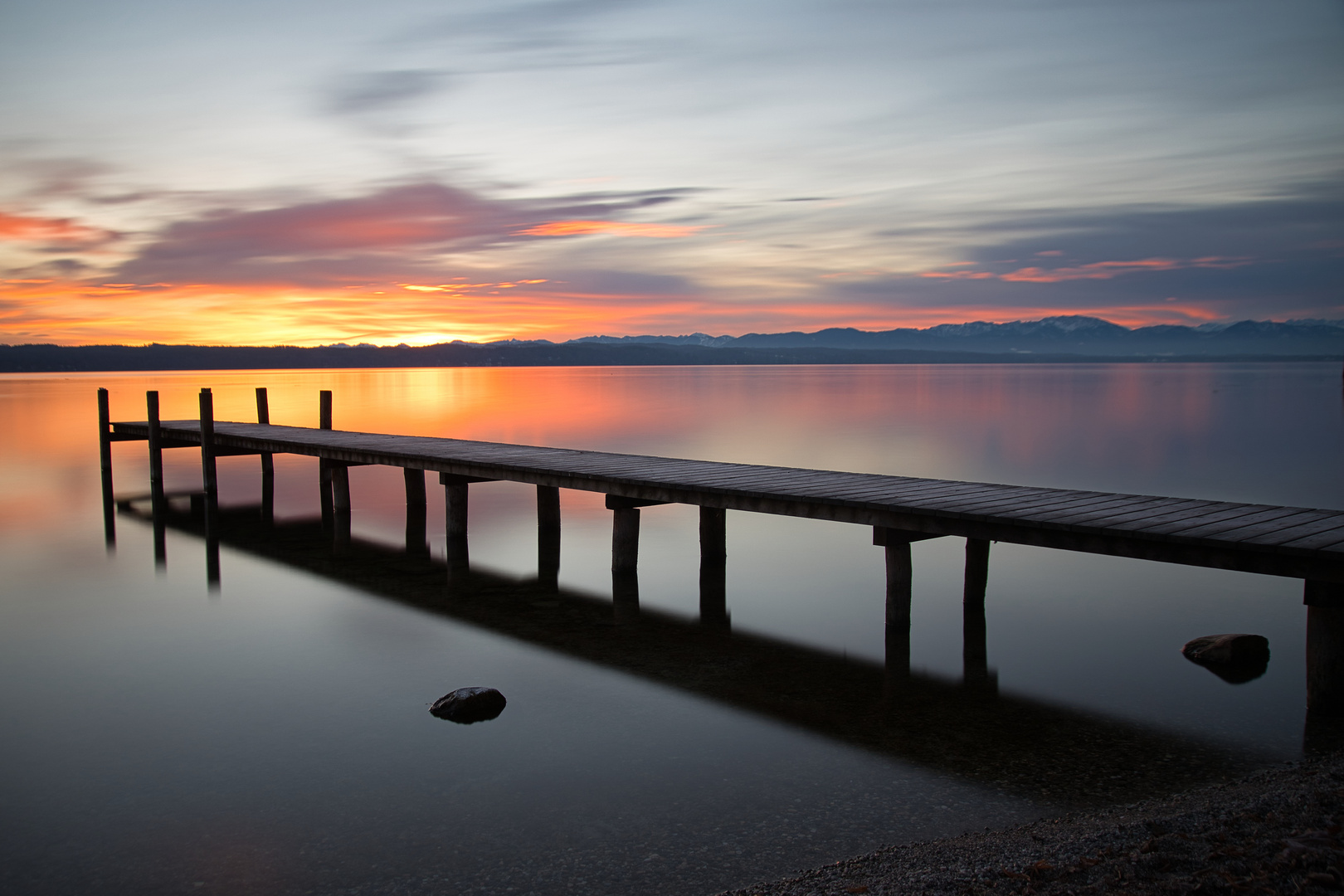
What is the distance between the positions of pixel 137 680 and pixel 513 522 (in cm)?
811

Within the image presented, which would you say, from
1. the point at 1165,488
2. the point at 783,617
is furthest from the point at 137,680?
the point at 1165,488

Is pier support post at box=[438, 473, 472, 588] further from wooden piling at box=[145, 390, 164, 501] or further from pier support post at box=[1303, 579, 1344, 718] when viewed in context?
pier support post at box=[1303, 579, 1344, 718]

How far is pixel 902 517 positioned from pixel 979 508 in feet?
2.26

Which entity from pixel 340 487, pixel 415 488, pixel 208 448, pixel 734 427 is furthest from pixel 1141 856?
pixel 734 427

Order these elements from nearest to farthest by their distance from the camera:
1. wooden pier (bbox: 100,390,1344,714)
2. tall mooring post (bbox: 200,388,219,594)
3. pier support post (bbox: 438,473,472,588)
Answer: wooden pier (bbox: 100,390,1344,714), pier support post (bbox: 438,473,472,588), tall mooring post (bbox: 200,388,219,594)

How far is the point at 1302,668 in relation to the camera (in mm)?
8805

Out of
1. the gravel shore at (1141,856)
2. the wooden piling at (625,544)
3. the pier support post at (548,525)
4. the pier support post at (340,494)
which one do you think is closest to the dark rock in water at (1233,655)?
the gravel shore at (1141,856)

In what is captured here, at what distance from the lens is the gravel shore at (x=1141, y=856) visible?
421cm

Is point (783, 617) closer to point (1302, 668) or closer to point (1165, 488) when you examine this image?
point (1302, 668)

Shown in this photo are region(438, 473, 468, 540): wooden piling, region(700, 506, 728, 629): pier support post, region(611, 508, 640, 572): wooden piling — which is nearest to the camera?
region(700, 506, 728, 629): pier support post

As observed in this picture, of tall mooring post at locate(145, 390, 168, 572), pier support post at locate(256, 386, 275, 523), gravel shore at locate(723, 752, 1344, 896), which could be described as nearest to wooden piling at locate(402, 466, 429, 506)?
pier support post at locate(256, 386, 275, 523)

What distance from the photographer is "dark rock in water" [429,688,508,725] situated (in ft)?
25.8

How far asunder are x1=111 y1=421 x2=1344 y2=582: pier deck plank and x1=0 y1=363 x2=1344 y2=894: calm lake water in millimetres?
1329

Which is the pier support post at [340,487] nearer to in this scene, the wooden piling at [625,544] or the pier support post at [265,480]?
the pier support post at [265,480]
